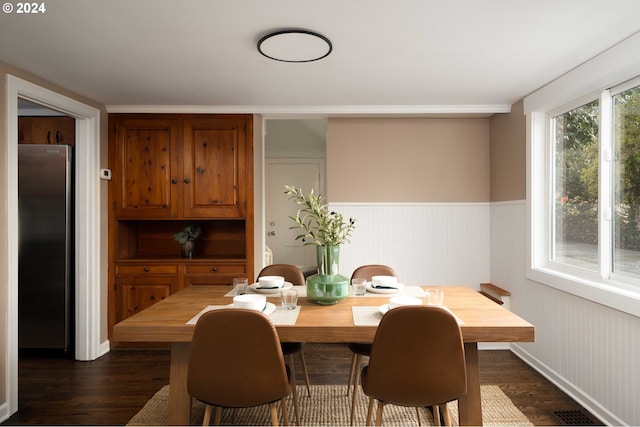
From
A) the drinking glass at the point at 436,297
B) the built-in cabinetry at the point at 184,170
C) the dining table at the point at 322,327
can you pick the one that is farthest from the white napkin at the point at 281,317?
the built-in cabinetry at the point at 184,170

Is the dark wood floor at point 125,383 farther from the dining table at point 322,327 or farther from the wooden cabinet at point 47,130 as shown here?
the wooden cabinet at point 47,130

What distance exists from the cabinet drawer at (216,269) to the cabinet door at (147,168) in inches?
21.2

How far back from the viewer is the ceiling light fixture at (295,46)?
2.06 metres

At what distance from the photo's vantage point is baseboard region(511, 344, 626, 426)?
2.28 m

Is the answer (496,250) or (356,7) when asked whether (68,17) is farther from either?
(496,250)

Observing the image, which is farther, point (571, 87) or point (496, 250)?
point (496, 250)

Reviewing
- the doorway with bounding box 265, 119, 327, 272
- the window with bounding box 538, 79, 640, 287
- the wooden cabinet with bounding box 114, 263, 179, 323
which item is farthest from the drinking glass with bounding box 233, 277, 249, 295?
the doorway with bounding box 265, 119, 327, 272

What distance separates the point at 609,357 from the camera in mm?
2285

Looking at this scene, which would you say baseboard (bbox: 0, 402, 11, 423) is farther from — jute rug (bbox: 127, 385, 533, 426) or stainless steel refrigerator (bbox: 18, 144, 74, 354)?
stainless steel refrigerator (bbox: 18, 144, 74, 354)

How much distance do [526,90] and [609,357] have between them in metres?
1.98

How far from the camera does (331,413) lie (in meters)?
2.43

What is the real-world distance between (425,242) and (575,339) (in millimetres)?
1587

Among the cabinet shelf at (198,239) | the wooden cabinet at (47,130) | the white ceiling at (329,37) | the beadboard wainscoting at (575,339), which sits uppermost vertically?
the white ceiling at (329,37)

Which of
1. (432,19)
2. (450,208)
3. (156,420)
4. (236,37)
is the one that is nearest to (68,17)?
(236,37)
